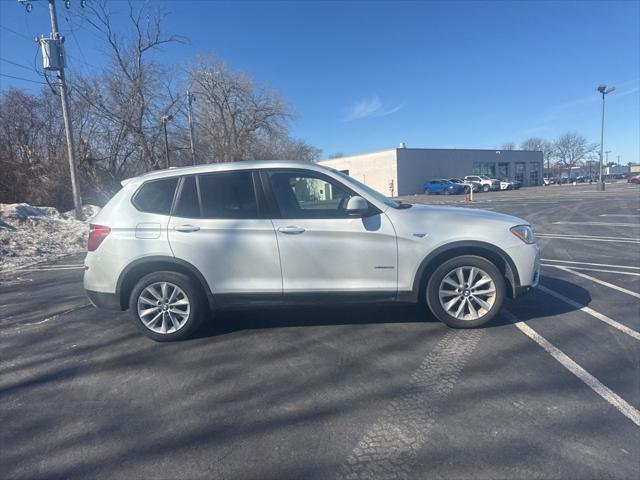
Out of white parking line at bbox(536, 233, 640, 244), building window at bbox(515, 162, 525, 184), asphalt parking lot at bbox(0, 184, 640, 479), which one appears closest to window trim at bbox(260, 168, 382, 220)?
asphalt parking lot at bbox(0, 184, 640, 479)

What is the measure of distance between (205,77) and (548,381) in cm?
4112

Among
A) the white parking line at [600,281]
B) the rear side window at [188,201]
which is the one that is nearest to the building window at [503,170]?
the white parking line at [600,281]

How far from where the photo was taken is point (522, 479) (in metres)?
2.14

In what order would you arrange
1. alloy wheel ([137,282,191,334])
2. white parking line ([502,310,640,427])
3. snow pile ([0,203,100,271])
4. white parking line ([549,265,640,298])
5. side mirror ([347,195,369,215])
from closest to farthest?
white parking line ([502,310,640,427]) < side mirror ([347,195,369,215]) < alloy wheel ([137,282,191,334]) < white parking line ([549,265,640,298]) < snow pile ([0,203,100,271])

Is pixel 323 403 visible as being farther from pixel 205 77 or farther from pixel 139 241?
pixel 205 77

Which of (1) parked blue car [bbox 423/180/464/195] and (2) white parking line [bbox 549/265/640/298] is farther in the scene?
(1) parked blue car [bbox 423/180/464/195]

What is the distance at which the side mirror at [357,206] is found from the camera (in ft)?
13.0

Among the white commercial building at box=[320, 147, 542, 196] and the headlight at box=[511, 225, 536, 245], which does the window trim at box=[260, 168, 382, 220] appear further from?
the white commercial building at box=[320, 147, 542, 196]

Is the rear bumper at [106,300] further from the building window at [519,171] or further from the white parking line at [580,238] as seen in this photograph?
the building window at [519,171]

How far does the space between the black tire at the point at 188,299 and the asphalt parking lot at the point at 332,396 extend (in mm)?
130

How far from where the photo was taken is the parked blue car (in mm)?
41781

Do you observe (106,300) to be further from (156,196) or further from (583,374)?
(583,374)

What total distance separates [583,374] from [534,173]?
211 feet

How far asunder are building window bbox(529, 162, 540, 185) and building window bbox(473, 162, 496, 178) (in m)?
7.89
